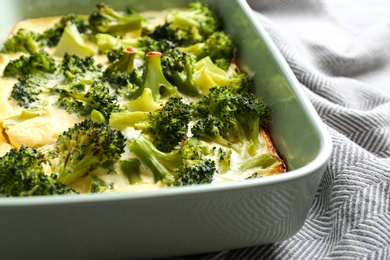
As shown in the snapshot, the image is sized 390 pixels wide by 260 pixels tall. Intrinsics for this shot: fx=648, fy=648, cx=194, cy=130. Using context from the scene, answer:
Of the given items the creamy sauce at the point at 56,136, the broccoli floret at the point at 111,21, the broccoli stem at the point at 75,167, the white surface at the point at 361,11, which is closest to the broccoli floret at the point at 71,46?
the broccoli floret at the point at 111,21

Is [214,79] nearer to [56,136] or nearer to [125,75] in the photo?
[125,75]

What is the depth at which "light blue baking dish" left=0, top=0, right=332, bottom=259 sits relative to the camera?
5.82 ft

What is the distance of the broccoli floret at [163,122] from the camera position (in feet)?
7.72

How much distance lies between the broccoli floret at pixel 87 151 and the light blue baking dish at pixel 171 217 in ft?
1.03

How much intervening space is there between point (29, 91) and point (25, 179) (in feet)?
2.23

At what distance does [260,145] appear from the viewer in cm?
244

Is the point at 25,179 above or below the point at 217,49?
above

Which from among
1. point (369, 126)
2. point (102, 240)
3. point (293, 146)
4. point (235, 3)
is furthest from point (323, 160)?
point (235, 3)

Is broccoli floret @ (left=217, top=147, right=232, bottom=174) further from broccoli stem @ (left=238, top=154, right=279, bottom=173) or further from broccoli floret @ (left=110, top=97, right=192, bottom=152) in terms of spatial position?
broccoli floret @ (left=110, top=97, right=192, bottom=152)

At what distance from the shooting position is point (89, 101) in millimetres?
2549

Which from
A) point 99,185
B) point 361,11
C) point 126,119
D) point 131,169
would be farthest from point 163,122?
point 361,11

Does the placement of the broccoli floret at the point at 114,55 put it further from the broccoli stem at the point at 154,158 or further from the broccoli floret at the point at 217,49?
the broccoli stem at the point at 154,158

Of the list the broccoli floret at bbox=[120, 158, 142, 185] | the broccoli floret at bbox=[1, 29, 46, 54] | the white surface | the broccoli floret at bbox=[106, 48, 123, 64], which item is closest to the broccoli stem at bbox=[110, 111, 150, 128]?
the broccoli floret at bbox=[120, 158, 142, 185]

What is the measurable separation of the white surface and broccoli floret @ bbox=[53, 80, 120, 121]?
207 cm
